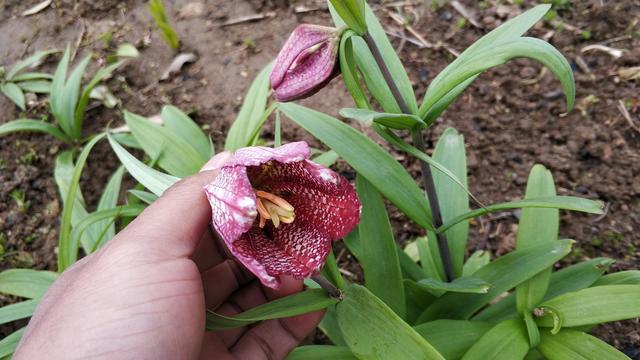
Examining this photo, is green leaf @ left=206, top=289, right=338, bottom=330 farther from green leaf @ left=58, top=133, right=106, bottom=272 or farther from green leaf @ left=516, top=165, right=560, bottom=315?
green leaf @ left=58, top=133, right=106, bottom=272

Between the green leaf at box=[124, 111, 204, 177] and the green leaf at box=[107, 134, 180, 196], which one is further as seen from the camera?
the green leaf at box=[124, 111, 204, 177]

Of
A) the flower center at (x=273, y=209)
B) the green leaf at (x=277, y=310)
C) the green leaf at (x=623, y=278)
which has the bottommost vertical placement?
the green leaf at (x=623, y=278)

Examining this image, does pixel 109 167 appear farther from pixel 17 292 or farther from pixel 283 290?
pixel 283 290

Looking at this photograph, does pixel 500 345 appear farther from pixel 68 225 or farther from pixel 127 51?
pixel 127 51

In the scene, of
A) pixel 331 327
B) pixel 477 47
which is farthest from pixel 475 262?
pixel 477 47

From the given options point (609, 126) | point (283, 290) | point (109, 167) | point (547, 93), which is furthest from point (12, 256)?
point (609, 126)

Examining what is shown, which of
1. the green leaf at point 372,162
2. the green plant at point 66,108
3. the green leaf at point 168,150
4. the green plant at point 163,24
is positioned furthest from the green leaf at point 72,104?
the green leaf at point 372,162

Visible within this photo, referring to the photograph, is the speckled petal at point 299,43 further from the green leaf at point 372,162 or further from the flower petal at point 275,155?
the flower petal at point 275,155

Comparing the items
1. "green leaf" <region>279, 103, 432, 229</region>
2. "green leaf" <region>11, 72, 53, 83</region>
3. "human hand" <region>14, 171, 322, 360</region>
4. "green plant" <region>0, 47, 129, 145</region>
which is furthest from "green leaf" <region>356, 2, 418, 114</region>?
"green leaf" <region>11, 72, 53, 83</region>
